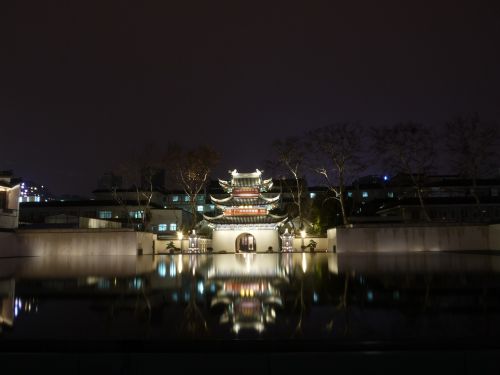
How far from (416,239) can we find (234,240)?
18.9m

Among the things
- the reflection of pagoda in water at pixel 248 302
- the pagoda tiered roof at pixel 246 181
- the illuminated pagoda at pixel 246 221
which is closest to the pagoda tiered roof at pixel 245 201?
the illuminated pagoda at pixel 246 221

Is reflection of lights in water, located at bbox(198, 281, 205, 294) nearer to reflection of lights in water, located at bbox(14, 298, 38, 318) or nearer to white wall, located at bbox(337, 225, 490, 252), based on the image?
reflection of lights in water, located at bbox(14, 298, 38, 318)

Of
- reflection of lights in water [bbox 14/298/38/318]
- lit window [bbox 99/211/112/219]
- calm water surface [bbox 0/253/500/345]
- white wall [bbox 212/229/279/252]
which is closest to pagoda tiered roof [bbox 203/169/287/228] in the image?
white wall [bbox 212/229/279/252]

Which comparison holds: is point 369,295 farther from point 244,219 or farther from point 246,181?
point 246,181

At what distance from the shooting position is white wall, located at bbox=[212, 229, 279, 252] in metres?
44.2

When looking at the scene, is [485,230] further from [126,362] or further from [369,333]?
[126,362]

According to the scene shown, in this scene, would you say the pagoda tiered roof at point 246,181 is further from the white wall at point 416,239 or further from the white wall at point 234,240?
the white wall at point 416,239

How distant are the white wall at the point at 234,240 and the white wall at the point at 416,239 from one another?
33.5 ft

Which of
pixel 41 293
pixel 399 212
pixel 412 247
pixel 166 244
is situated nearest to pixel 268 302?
pixel 41 293

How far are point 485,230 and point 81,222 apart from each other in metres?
40.8

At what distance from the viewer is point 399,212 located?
5788cm

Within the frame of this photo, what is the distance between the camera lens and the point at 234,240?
44312mm

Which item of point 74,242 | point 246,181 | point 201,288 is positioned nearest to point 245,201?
point 246,181

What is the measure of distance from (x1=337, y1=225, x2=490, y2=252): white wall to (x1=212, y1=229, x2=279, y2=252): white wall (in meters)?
10.2
